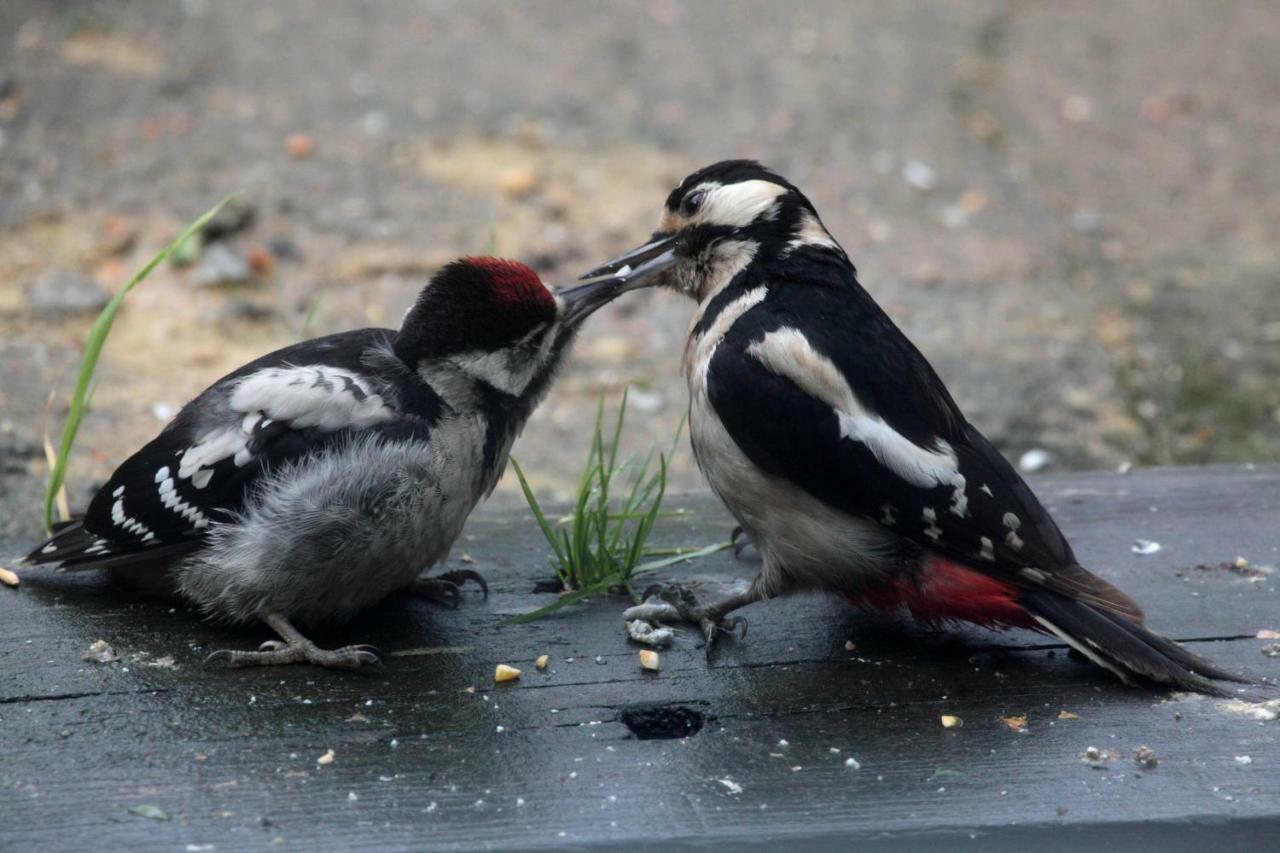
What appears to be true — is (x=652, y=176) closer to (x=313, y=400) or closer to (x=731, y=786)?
(x=313, y=400)

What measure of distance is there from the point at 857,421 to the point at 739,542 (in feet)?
2.35

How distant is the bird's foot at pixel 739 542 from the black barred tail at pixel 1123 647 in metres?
0.85

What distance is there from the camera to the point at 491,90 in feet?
27.0

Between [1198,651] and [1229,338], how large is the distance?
4.35 meters

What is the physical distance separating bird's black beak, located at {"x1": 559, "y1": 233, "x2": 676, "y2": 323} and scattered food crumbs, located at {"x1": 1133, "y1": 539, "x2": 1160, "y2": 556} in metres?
1.25

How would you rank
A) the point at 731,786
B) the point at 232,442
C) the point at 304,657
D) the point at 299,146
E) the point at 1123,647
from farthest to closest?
the point at 299,146 → the point at 232,442 → the point at 304,657 → the point at 1123,647 → the point at 731,786

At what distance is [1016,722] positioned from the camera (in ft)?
8.74

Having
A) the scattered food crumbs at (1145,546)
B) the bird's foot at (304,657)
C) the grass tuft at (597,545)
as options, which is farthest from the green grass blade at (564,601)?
the scattered food crumbs at (1145,546)

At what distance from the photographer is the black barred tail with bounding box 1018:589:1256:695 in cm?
274

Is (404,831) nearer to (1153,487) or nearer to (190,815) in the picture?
(190,815)

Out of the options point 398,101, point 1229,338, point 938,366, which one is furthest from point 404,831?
point 398,101

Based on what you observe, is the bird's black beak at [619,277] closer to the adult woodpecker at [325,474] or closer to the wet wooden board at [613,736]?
the adult woodpecker at [325,474]

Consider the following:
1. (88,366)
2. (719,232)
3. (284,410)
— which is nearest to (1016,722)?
(719,232)

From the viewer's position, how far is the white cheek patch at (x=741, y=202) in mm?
3338
